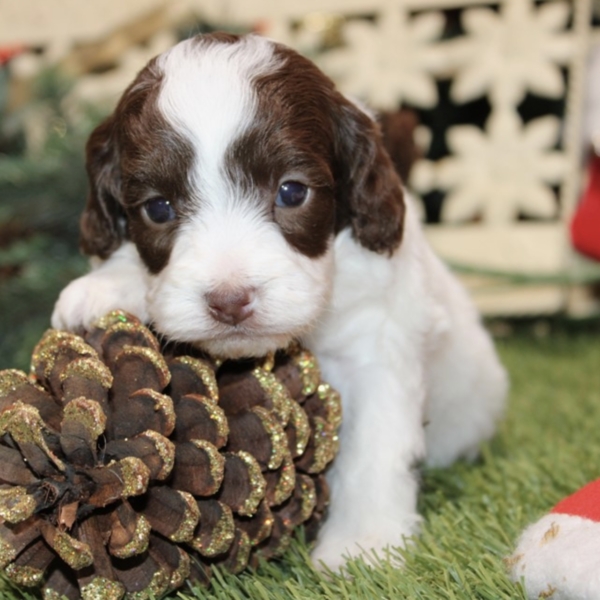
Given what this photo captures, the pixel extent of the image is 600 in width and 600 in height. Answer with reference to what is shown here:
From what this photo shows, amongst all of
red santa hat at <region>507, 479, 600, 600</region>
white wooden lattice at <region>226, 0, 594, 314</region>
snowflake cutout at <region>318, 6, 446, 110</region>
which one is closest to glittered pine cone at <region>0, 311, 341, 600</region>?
red santa hat at <region>507, 479, 600, 600</region>

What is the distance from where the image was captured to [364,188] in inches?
97.5

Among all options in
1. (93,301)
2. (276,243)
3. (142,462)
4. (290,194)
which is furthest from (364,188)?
(142,462)

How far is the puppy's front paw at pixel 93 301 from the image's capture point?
232 centimetres

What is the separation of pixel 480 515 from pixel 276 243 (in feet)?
3.09

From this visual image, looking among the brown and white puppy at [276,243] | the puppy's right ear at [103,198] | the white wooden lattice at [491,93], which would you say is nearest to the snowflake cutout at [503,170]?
the white wooden lattice at [491,93]

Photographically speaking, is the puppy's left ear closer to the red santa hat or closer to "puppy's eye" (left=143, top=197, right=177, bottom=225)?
"puppy's eye" (left=143, top=197, right=177, bottom=225)

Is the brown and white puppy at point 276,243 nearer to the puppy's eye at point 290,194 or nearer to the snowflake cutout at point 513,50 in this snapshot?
the puppy's eye at point 290,194

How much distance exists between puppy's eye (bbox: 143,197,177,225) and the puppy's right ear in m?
0.23

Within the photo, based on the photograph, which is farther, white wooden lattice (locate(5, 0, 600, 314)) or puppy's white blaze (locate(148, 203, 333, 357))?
white wooden lattice (locate(5, 0, 600, 314))

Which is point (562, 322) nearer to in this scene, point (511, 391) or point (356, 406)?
point (511, 391)

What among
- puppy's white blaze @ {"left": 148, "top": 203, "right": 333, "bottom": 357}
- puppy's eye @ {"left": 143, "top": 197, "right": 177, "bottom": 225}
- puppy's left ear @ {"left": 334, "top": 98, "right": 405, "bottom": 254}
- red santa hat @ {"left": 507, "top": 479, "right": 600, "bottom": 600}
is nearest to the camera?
red santa hat @ {"left": 507, "top": 479, "right": 600, "bottom": 600}

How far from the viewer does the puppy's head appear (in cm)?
205

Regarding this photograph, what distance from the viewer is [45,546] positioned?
1.85 meters

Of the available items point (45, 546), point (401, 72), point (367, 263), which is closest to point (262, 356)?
point (367, 263)
